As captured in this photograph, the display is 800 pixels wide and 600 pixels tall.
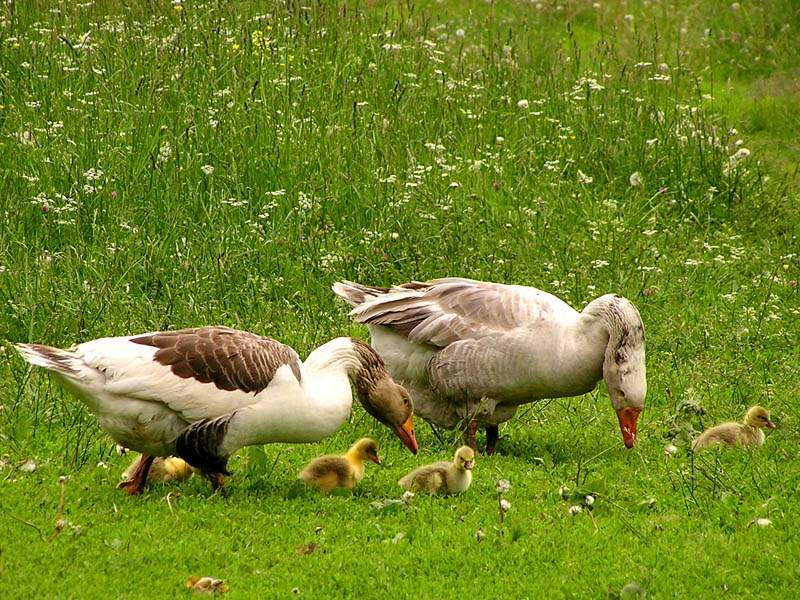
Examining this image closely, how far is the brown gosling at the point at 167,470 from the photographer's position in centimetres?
770

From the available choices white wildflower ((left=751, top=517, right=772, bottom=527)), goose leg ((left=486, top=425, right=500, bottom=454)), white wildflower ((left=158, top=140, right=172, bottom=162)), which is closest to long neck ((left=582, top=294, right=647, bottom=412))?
goose leg ((left=486, top=425, right=500, bottom=454))

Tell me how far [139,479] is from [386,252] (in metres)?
4.51

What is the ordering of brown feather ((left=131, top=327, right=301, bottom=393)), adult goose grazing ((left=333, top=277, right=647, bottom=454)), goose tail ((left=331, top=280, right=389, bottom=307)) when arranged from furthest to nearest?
goose tail ((left=331, top=280, right=389, bottom=307)) → adult goose grazing ((left=333, top=277, right=647, bottom=454)) → brown feather ((left=131, top=327, right=301, bottom=393))

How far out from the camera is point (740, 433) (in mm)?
8539

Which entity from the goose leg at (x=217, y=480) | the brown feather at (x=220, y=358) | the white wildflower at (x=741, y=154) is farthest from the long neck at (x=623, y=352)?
the white wildflower at (x=741, y=154)

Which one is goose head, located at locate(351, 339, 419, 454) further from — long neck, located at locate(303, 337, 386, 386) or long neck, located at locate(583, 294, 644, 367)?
long neck, located at locate(583, 294, 644, 367)

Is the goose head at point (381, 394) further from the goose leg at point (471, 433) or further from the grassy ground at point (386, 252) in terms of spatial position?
the goose leg at point (471, 433)

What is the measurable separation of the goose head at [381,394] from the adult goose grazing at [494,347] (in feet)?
2.33

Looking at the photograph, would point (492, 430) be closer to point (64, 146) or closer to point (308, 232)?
point (308, 232)

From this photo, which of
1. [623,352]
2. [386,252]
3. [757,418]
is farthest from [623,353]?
[386,252]

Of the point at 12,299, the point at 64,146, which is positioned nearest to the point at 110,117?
the point at 64,146

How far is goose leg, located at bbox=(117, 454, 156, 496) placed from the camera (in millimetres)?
7398

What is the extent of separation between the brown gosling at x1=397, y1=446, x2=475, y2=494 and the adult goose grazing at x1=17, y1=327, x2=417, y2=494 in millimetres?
675

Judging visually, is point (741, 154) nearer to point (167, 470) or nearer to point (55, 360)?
point (167, 470)
